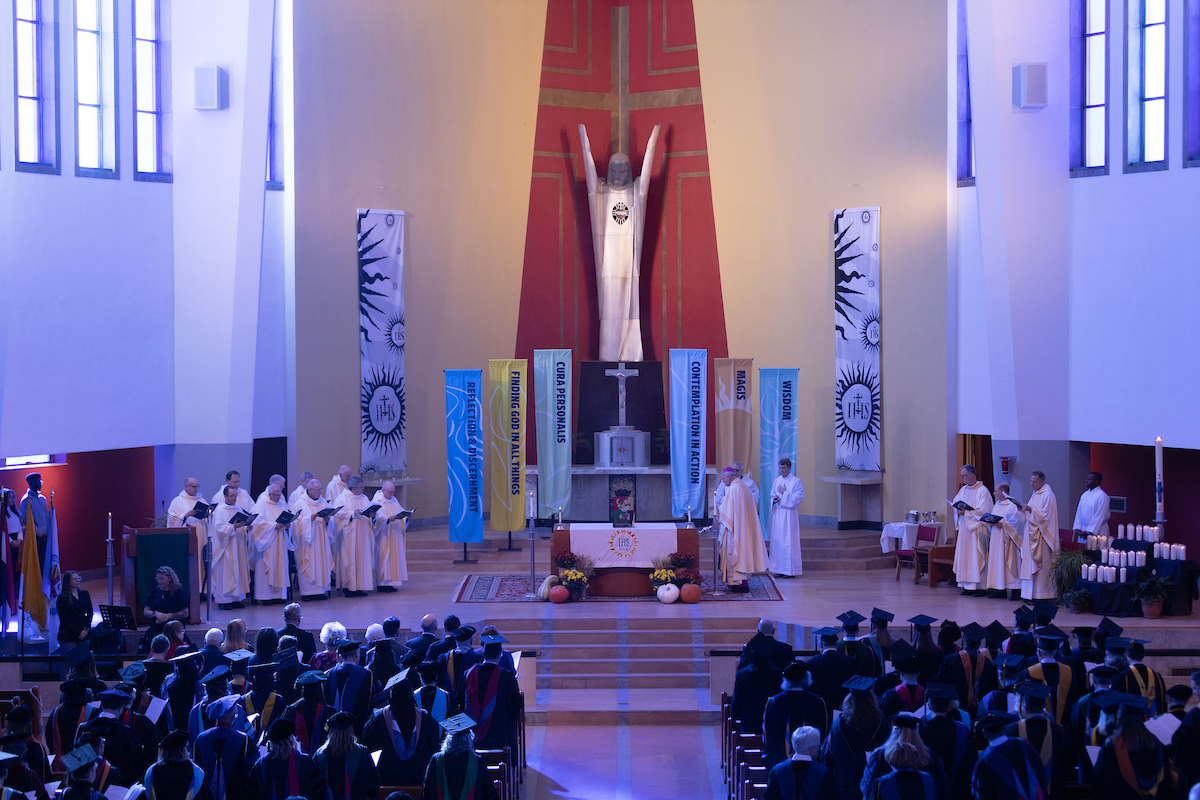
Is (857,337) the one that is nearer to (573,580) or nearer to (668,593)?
(668,593)

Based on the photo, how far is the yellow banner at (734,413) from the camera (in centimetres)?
1581

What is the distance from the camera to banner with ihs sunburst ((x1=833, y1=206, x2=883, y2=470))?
17.0m

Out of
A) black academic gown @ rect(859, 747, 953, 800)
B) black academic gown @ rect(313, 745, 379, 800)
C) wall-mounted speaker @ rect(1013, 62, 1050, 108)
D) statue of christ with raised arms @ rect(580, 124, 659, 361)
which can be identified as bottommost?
black academic gown @ rect(313, 745, 379, 800)

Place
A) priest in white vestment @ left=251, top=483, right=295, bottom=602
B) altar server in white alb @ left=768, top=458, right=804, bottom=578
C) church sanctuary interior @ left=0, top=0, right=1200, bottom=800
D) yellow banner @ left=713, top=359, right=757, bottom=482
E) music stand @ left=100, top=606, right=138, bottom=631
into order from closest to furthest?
music stand @ left=100, top=606, right=138, bottom=631
church sanctuary interior @ left=0, top=0, right=1200, bottom=800
priest in white vestment @ left=251, top=483, right=295, bottom=602
altar server in white alb @ left=768, top=458, right=804, bottom=578
yellow banner @ left=713, top=359, right=757, bottom=482

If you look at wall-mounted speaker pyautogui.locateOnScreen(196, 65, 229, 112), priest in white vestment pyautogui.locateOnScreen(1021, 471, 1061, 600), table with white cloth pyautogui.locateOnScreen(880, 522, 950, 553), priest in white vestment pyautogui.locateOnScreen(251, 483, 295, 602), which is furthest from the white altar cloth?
wall-mounted speaker pyautogui.locateOnScreen(196, 65, 229, 112)

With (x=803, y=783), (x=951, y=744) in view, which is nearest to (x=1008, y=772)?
(x=951, y=744)

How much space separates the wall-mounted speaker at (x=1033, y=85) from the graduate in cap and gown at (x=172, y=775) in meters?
13.3

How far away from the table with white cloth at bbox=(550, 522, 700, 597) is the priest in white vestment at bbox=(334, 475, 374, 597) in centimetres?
240

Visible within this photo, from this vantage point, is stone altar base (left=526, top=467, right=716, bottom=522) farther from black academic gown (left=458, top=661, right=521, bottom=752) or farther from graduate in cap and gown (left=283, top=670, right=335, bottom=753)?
graduate in cap and gown (left=283, top=670, right=335, bottom=753)

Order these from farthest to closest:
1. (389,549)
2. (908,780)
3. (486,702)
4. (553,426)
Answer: (553,426) < (389,549) < (486,702) < (908,780)

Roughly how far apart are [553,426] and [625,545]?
111 inches

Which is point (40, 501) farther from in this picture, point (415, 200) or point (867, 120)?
point (867, 120)

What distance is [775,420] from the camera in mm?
16062

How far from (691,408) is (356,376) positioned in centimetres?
526
